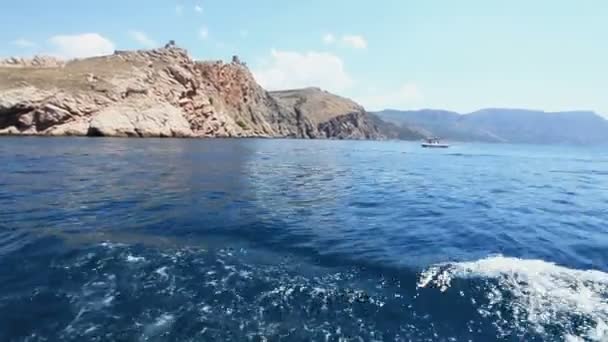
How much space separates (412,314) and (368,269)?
10.1 ft

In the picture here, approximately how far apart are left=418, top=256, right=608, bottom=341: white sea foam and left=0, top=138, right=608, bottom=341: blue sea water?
53 mm

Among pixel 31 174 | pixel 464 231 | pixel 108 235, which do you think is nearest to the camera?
pixel 108 235

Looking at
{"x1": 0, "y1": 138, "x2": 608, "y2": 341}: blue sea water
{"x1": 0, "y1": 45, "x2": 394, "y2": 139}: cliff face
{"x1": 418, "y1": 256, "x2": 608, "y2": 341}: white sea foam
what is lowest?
{"x1": 0, "y1": 138, "x2": 608, "y2": 341}: blue sea water

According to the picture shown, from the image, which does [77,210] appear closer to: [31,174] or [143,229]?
[143,229]

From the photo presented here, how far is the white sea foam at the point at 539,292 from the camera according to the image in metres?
10.8

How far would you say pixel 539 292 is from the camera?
41.1ft

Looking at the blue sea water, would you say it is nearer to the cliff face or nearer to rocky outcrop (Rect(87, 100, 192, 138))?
rocky outcrop (Rect(87, 100, 192, 138))

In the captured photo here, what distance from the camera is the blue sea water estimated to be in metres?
10.3

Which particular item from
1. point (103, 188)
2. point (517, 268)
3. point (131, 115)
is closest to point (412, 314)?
point (517, 268)

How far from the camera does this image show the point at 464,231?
68.1 ft

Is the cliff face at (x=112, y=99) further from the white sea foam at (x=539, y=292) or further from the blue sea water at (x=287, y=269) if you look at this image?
the white sea foam at (x=539, y=292)

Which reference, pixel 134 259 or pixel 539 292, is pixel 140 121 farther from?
pixel 539 292

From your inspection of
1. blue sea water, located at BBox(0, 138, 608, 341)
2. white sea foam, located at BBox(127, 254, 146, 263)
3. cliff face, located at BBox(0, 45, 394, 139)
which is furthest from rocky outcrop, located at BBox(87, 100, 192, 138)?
white sea foam, located at BBox(127, 254, 146, 263)

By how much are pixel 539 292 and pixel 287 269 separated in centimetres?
764
